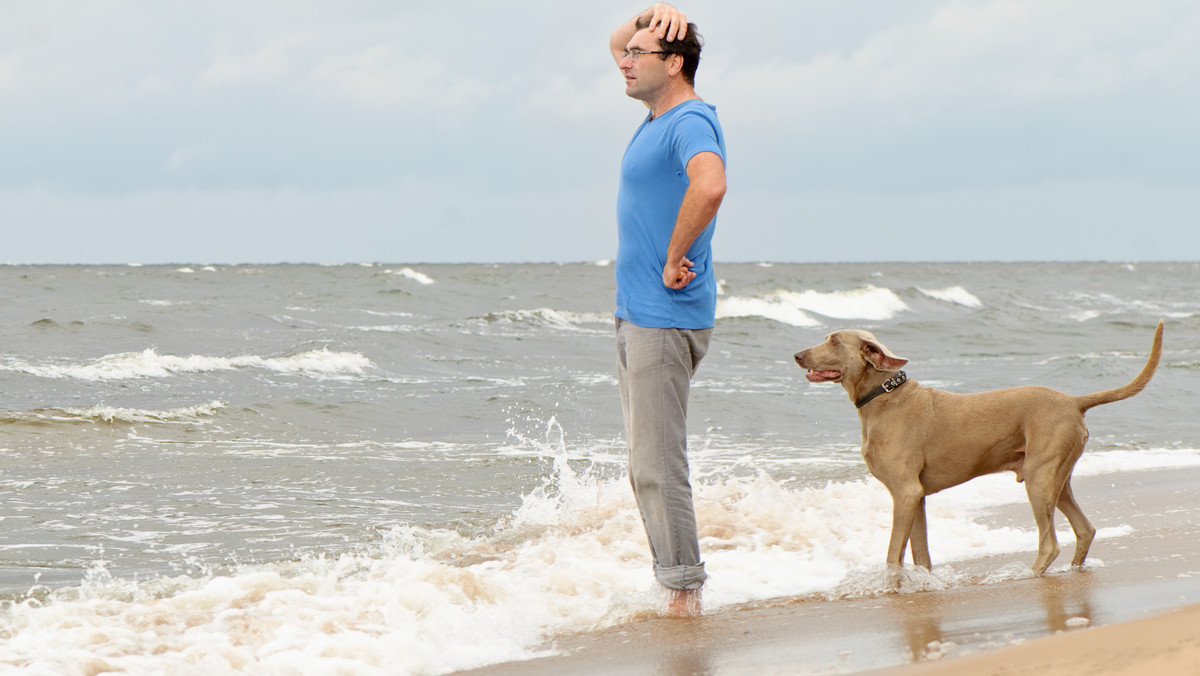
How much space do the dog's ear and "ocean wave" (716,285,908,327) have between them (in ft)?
98.5

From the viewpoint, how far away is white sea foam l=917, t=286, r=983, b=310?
4403 centimetres

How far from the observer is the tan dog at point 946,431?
14.7 feet

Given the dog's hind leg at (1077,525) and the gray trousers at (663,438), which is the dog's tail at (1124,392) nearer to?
the dog's hind leg at (1077,525)

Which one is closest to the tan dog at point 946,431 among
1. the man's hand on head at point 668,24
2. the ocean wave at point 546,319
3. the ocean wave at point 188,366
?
the man's hand on head at point 668,24

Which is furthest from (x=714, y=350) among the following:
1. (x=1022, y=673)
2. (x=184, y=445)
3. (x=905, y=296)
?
(x=905, y=296)

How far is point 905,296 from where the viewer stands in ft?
146

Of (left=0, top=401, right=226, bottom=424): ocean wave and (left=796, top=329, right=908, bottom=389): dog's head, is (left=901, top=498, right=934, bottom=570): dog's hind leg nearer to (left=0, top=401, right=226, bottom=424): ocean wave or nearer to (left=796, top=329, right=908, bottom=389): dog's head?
(left=796, top=329, right=908, bottom=389): dog's head

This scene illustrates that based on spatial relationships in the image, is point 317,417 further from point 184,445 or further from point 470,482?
point 470,482

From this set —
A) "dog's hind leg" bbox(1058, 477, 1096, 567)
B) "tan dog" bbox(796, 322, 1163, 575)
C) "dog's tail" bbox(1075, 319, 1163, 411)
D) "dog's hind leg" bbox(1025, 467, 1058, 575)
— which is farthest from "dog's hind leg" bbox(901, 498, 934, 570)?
"dog's tail" bbox(1075, 319, 1163, 411)

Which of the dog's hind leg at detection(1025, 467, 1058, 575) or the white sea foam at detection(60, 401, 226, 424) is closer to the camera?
the dog's hind leg at detection(1025, 467, 1058, 575)

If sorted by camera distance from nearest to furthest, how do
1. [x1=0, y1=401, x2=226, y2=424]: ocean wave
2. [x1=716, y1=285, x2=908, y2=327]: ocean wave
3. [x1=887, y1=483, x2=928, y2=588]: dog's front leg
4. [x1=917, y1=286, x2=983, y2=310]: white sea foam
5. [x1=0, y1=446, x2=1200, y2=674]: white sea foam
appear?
1. [x1=0, y1=446, x2=1200, y2=674]: white sea foam
2. [x1=887, y1=483, x2=928, y2=588]: dog's front leg
3. [x1=0, y1=401, x2=226, y2=424]: ocean wave
4. [x1=716, y1=285, x2=908, y2=327]: ocean wave
5. [x1=917, y1=286, x2=983, y2=310]: white sea foam

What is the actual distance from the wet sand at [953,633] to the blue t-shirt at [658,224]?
44.1 inches

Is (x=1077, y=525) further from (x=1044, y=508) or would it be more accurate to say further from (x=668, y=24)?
(x=668, y=24)

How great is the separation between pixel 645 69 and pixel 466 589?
2.14 m
